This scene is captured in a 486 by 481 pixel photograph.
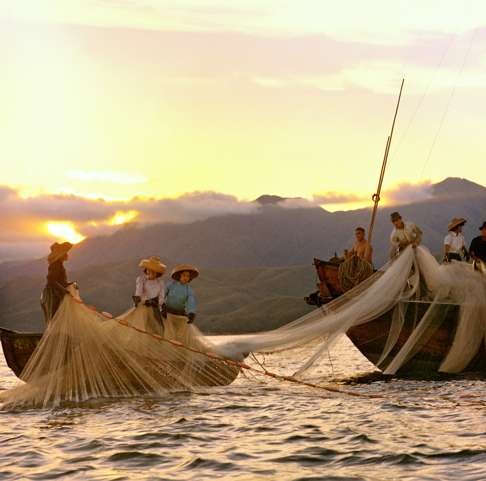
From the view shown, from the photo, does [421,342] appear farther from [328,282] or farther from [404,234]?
[328,282]

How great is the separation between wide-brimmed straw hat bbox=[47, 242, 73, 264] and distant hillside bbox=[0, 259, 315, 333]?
11291 centimetres

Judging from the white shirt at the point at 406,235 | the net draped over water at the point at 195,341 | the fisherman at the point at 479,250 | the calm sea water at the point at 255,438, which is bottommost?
the calm sea water at the point at 255,438

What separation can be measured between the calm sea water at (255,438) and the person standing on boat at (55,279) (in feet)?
5.76

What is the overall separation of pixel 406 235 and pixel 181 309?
4.70 metres

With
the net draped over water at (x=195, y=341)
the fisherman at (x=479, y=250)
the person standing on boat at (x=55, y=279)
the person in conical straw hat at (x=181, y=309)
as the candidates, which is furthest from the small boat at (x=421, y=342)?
the person standing on boat at (x=55, y=279)

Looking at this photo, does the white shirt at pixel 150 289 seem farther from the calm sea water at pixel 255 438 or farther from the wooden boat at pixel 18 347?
the calm sea water at pixel 255 438

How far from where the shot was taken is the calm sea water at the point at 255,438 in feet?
27.7

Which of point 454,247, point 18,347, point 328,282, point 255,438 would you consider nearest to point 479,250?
point 454,247

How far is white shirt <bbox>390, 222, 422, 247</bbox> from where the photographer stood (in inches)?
642

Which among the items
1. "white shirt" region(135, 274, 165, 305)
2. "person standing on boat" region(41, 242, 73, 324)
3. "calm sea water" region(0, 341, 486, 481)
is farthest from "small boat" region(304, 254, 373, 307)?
"person standing on boat" region(41, 242, 73, 324)

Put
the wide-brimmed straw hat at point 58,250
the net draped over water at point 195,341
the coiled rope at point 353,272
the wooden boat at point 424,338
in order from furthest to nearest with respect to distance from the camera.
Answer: the coiled rope at point 353,272
the wooden boat at point 424,338
the wide-brimmed straw hat at point 58,250
the net draped over water at point 195,341

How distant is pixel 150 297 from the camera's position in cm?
1415

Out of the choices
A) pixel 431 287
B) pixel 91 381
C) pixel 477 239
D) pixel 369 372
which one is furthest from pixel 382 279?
pixel 91 381

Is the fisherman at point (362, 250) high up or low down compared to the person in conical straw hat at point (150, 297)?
up
